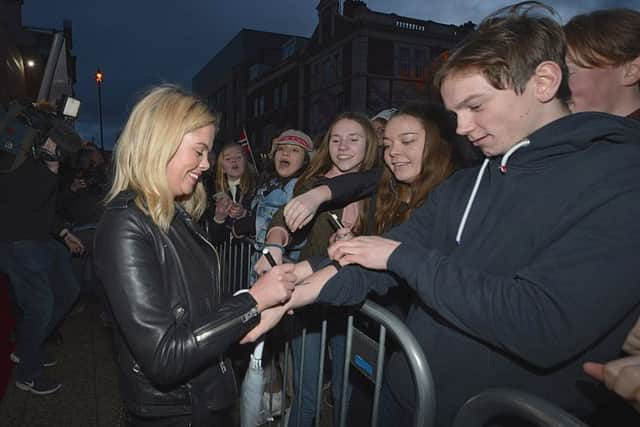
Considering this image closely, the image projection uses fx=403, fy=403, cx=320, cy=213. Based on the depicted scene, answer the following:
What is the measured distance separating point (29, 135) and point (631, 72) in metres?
4.78

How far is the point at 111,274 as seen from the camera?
1.59m

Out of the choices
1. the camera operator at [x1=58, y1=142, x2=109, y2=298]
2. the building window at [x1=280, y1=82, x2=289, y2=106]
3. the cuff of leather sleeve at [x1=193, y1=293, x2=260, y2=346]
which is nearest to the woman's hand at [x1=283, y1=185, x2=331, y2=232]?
the cuff of leather sleeve at [x1=193, y1=293, x2=260, y2=346]

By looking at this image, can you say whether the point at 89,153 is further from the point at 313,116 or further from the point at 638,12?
the point at 313,116

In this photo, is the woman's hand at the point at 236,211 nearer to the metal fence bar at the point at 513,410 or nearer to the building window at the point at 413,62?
the metal fence bar at the point at 513,410

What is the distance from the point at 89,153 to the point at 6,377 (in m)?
3.97

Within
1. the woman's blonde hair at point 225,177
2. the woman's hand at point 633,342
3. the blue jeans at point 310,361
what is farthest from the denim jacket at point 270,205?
the woman's hand at point 633,342

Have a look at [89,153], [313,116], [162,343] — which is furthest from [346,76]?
[162,343]

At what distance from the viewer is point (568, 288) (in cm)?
111

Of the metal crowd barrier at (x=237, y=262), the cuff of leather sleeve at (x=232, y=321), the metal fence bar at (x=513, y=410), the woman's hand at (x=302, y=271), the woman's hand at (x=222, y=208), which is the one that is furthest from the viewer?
the woman's hand at (x=222, y=208)

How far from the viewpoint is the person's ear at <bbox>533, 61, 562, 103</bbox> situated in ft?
4.67

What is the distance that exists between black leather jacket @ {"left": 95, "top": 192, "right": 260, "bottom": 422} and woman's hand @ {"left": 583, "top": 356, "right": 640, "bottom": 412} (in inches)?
49.1

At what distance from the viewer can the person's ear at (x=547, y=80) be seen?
142 cm

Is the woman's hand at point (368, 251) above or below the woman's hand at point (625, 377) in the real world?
above

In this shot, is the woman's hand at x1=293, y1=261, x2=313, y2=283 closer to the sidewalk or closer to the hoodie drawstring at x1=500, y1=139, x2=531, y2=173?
the hoodie drawstring at x1=500, y1=139, x2=531, y2=173
